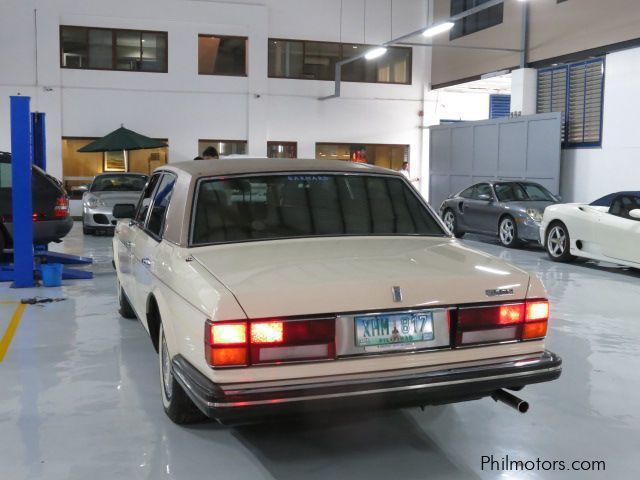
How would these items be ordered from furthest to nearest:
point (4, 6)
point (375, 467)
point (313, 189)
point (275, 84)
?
point (275, 84), point (4, 6), point (313, 189), point (375, 467)

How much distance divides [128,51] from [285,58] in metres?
4.89

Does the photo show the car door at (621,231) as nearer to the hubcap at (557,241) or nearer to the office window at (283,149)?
the hubcap at (557,241)

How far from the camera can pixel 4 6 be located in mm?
19406

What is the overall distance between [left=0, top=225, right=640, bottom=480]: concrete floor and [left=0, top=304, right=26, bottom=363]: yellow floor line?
112mm

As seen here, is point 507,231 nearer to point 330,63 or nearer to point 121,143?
point 121,143

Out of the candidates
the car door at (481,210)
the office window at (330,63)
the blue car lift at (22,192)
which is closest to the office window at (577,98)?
the car door at (481,210)

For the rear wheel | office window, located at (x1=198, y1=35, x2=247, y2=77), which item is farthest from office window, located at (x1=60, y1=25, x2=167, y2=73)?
the rear wheel

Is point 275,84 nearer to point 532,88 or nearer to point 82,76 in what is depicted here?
point 82,76

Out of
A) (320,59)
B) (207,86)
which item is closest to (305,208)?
(207,86)

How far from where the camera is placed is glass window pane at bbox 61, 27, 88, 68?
20.3 meters

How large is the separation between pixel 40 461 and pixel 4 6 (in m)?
19.2

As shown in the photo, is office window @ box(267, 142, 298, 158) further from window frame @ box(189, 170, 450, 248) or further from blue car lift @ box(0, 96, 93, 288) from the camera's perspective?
window frame @ box(189, 170, 450, 248)

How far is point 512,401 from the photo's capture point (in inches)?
131

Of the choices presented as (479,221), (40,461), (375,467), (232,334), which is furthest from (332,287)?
(479,221)
